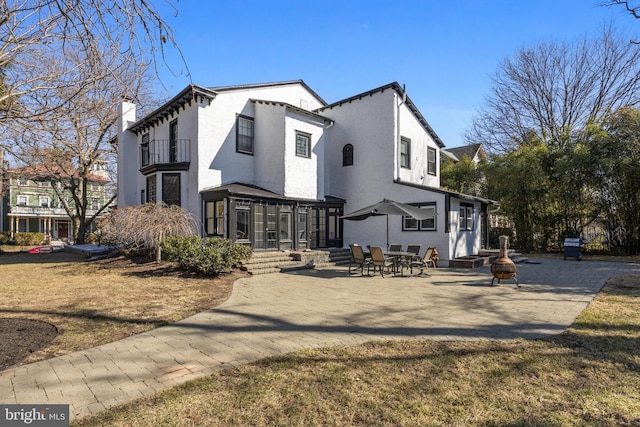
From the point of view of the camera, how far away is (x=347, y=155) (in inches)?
744

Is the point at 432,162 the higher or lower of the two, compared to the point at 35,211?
higher

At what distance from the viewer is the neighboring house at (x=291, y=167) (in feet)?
49.2

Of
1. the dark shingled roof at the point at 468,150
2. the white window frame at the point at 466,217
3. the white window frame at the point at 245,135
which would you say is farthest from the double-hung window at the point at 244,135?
the dark shingled roof at the point at 468,150

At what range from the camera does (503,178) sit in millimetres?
20609

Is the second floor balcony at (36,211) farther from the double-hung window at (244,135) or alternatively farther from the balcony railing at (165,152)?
the double-hung window at (244,135)

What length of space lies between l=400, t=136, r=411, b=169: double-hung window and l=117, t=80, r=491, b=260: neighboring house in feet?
0.19

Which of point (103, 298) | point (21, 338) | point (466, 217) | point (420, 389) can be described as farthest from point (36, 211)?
point (420, 389)

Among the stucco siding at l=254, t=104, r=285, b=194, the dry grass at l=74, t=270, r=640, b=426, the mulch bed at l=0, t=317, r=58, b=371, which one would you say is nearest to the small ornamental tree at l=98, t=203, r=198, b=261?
the stucco siding at l=254, t=104, r=285, b=194

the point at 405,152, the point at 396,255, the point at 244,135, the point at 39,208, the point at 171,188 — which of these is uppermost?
the point at 244,135

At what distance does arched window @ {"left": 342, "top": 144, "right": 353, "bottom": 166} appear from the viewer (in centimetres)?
1875

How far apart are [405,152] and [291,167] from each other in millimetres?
6413

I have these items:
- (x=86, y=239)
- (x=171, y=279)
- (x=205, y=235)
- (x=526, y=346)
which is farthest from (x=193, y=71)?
(x=86, y=239)

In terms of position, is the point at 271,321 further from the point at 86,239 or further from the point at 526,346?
the point at 86,239

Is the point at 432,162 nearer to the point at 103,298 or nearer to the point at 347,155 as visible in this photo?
the point at 347,155
